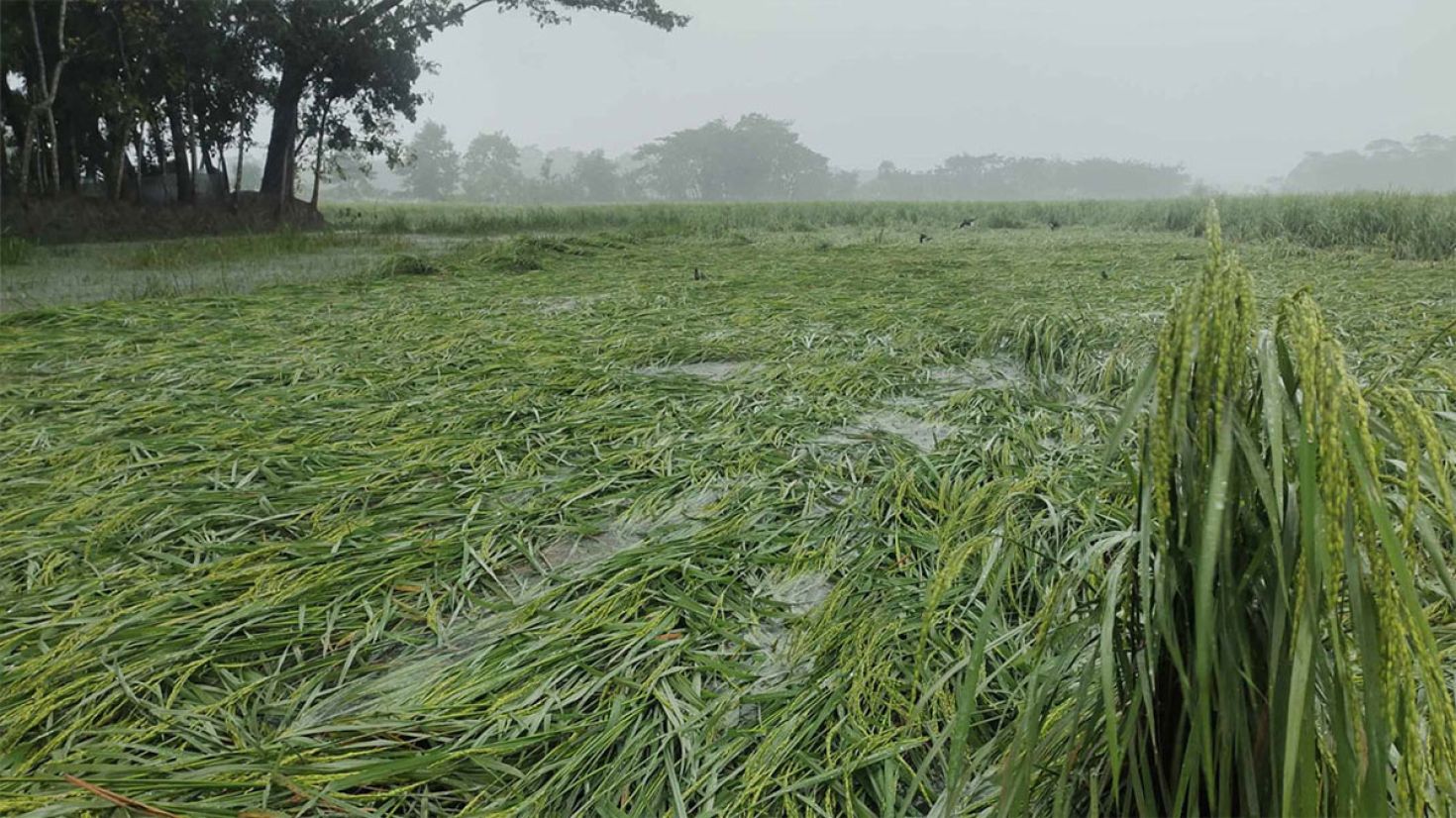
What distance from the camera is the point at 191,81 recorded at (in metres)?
10.8

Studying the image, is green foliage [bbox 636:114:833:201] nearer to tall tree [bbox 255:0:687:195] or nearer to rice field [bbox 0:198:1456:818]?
tall tree [bbox 255:0:687:195]

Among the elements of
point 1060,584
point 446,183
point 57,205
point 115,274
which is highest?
point 446,183

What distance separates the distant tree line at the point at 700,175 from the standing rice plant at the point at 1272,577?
7341cm

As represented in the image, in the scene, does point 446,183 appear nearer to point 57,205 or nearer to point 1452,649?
point 57,205

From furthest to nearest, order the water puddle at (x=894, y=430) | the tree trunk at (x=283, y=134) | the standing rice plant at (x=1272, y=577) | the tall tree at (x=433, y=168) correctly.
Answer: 1. the tall tree at (x=433, y=168)
2. the tree trunk at (x=283, y=134)
3. the water puddle at (x=894, y=430)
4. the standing rice plant at (x=1272, y=577)

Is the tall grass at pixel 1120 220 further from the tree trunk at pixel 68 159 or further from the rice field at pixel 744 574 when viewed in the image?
the rice field at pixel 744 574

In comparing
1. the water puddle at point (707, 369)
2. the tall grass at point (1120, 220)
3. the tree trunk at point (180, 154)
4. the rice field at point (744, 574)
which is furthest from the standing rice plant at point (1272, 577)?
the tree trunk at point (180, 154)

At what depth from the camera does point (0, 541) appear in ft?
4.77

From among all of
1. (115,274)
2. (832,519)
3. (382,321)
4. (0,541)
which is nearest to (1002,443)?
(832,519)

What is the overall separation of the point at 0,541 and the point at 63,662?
0.60 metres

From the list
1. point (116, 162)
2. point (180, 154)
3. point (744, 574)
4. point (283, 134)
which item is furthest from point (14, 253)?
point (744, 574)

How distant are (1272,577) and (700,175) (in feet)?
260

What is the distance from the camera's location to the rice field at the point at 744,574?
55 cm

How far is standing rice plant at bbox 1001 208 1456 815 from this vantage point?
19.5 inches
